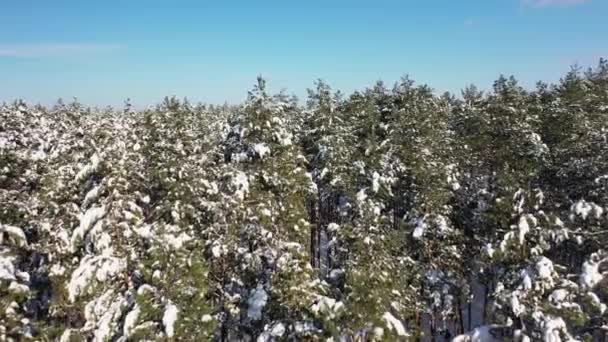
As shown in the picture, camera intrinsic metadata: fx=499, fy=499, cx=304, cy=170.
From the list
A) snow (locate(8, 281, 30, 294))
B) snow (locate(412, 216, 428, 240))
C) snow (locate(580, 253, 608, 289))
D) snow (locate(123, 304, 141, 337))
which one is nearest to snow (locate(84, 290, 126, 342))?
snow (locate(123, 304, 141, 337))

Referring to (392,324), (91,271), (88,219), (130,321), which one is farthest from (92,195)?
(392,324)

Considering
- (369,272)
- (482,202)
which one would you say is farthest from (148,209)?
(482,202)

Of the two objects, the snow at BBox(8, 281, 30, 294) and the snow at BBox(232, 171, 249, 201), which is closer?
the snow at BBox(8, 281, 30, 294)

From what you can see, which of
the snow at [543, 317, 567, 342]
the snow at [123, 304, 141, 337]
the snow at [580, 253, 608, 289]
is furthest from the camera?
the snow at [580, 253, 608, 289]

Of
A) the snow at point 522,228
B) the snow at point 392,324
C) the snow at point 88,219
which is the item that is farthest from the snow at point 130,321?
the snow at point 522,228

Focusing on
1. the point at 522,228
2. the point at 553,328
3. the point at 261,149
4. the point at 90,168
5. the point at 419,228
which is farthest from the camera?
the point at 419,228

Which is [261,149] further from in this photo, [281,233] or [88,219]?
[88,219]

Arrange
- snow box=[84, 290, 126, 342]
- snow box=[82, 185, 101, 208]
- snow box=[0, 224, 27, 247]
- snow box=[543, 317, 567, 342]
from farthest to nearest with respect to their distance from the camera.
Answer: snow box=[82, 185, 101, 208] < snow box=[0, 224, 27, 247] < snow box=[84, 290, 126, 342] < snow box=[543, 317, 567, 342]

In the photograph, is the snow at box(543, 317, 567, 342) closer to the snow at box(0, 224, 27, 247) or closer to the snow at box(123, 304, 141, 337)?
the snow at box(123, 304, 141, 337)
